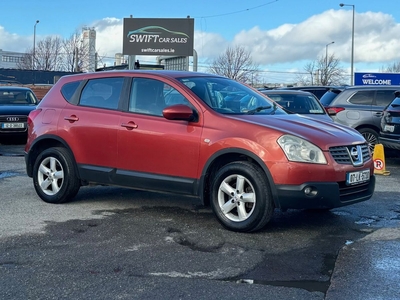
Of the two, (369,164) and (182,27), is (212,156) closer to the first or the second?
(369,164)

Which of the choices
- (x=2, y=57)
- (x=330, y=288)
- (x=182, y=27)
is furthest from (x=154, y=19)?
(x=2, y=57)

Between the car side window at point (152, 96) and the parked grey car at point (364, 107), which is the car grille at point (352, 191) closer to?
the car side window at point (152, 96)

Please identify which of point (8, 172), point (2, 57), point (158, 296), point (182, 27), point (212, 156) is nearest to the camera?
point (158, 296)

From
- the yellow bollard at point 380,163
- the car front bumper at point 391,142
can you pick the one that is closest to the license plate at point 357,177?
the yellow bollard at point 380,163

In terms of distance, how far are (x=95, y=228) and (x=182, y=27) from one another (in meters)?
35.3

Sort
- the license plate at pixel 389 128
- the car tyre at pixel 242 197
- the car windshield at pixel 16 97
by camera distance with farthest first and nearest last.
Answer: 1. the car windshield at pixel 16 97
2. the license plate at pixel 389 128
3. the car tyre at pixel 242 197

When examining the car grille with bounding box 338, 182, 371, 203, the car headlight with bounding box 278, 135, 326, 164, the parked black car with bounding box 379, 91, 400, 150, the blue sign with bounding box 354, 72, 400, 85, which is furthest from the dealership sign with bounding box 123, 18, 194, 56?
the car headlight with bounding box 278, 135, 326, 164

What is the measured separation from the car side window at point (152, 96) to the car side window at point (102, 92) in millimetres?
237

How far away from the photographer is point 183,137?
5.98 meters

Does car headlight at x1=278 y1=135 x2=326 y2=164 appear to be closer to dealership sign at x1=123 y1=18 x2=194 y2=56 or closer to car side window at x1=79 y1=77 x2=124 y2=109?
car side window at x1=79 y1=77 x2=124 y2=109

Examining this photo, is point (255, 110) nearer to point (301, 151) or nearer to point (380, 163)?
point (301, 151)

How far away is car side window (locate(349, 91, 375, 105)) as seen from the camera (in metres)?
12.9

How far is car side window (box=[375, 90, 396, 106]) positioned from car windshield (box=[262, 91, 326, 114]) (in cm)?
190

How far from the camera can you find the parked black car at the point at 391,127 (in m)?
10.8
